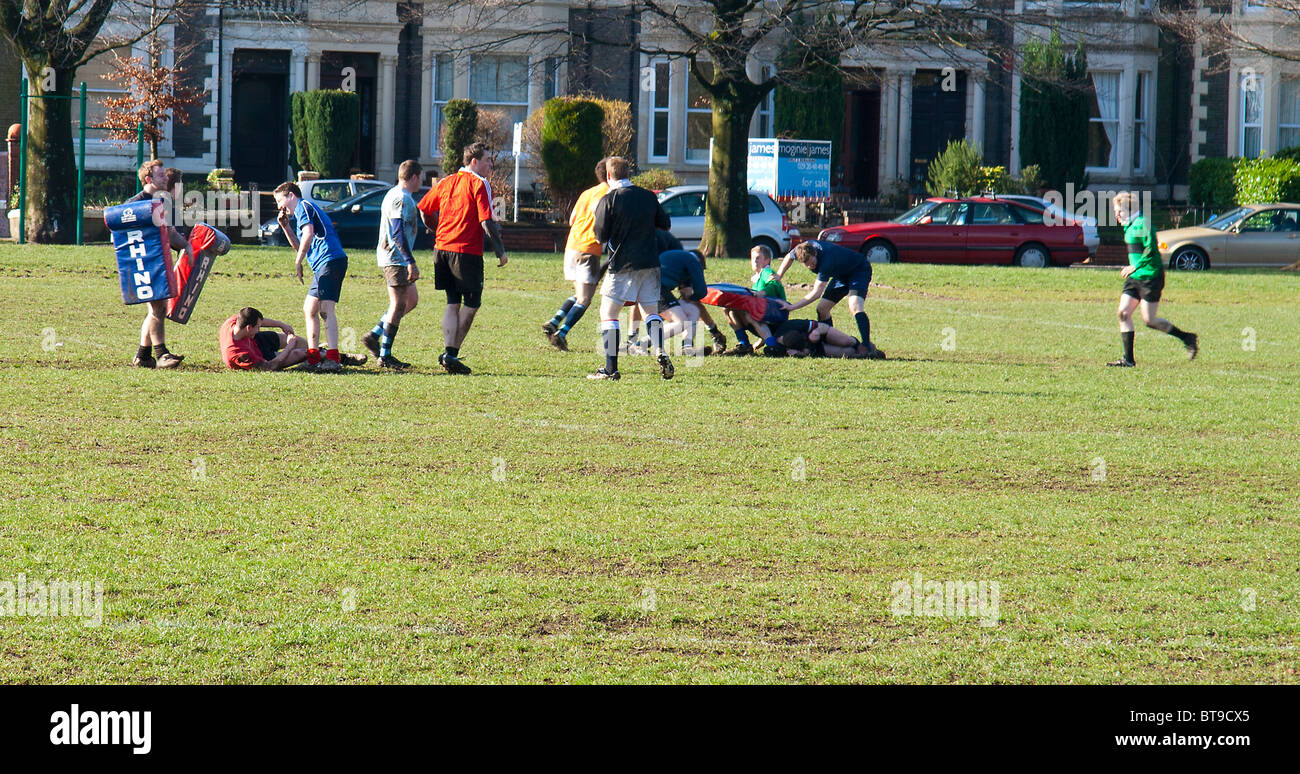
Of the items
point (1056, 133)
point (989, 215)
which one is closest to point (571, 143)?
point (989, 215)

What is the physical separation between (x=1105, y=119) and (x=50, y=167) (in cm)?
2633

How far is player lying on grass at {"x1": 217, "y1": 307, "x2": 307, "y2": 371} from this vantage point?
41.6 feet

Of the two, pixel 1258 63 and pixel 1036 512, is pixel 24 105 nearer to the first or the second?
pixel 1036 512

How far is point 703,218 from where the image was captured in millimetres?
29766

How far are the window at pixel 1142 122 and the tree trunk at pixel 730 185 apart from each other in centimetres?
1614

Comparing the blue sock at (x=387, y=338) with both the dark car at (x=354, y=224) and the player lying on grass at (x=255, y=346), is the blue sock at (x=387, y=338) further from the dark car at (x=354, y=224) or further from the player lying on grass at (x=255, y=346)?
the dark car at (x=354, y=224)

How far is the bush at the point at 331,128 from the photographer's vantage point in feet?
112

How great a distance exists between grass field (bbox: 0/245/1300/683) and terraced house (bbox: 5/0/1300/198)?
22.2 m

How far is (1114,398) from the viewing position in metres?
12.7

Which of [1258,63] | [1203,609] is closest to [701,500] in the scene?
[1203,609]

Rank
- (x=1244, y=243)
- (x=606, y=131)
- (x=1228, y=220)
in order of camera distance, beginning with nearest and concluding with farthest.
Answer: (x=1244, y=243) < (x=1228, y=220) < (x=606, y=131)

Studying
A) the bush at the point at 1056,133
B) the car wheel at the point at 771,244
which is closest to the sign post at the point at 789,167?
the car wheel at the point at 771,244

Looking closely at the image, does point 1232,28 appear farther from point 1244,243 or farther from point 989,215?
point 989,215

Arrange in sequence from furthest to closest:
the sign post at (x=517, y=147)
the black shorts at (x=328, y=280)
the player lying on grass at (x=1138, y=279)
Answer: the sign post at (x=517, y=147)
the player lying on grass at (x=1138, y=279)
the black shorts at (x=328, y=280)
